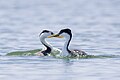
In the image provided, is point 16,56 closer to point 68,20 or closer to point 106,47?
point 106,47

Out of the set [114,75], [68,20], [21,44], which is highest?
[68,20]

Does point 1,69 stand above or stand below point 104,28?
below

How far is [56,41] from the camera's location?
41688mm

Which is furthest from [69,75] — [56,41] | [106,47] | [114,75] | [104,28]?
[104,28]

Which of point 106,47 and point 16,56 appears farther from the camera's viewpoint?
point 106,47

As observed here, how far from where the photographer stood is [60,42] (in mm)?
40969

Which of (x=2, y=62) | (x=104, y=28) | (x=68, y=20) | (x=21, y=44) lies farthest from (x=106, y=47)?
(x=68, y=20)

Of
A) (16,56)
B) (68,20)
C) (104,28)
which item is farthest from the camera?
(68,20)

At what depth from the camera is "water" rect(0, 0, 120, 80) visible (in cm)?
2811

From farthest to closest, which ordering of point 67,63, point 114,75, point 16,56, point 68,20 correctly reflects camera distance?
point 68,20
point 16,56
point 67,63
point 114,75

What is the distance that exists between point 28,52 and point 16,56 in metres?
1.37

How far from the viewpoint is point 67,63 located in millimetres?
31125

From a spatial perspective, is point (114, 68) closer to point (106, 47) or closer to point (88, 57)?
point (88, 57)

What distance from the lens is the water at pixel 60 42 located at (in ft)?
92.2
